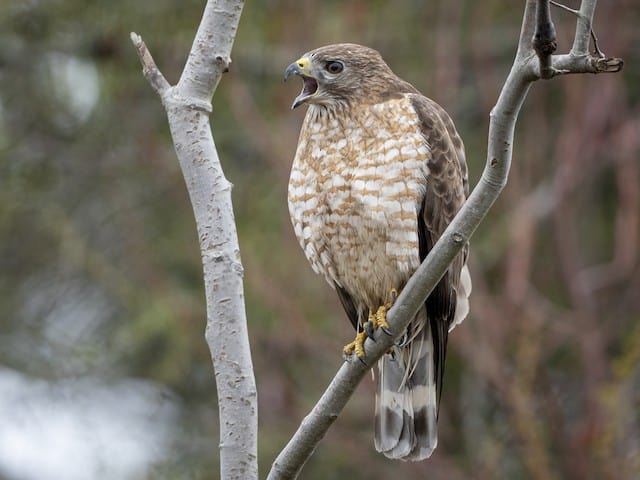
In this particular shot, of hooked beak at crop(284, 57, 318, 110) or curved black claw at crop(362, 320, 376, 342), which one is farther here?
hooked beak at crop(284, 57, 318, 110)

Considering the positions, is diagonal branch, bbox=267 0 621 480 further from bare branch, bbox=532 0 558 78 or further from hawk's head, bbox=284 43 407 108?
hawk's head, bbox=284 43 407 108

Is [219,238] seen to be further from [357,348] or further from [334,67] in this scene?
[334,67]

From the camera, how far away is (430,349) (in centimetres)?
376

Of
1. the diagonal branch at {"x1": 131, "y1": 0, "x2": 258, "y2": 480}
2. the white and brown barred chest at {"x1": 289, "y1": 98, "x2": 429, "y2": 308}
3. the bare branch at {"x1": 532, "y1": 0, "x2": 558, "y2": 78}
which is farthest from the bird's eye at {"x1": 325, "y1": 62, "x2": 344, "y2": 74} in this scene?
the bare branch at {"x1": 532, "y1": 0, "x2": 558, "y2": 78}

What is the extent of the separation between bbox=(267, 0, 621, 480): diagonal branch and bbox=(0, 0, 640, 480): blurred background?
7.39 feet

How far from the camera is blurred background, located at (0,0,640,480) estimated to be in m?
5.51

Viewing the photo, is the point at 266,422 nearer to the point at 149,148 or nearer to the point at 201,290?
the point at 201,290

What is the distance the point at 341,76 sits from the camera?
3852 millimetres

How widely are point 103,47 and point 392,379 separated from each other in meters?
3.54

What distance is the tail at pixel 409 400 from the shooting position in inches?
142

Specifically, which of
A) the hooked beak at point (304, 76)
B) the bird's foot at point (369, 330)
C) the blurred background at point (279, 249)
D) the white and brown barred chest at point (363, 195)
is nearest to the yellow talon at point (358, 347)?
the bird's foot at point (369, 330)

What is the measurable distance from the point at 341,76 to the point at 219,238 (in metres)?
1.17

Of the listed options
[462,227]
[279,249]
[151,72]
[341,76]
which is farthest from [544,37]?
[279,249]

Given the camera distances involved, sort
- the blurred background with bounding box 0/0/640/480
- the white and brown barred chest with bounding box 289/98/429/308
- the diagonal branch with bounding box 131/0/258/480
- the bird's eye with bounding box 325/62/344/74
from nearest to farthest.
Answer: the diagonal branch with bounding box 131/0/258/480
the white and brown barred chest with bounding box 289/98/429/308
the bird's eye with bounding box 325/62/344/74
the blurred background with bounding box 0/0/640/480
